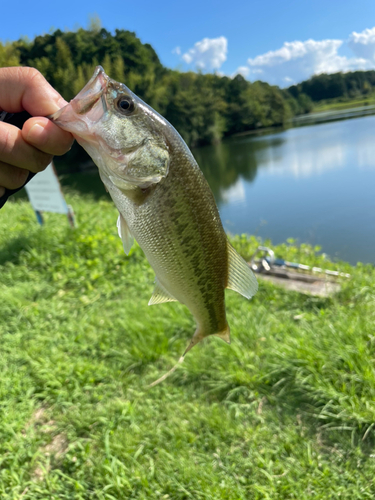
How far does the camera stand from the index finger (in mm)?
1473

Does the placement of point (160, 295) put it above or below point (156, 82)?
below

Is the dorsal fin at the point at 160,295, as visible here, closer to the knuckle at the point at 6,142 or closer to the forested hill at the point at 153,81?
the knuckle at the point at 6,142

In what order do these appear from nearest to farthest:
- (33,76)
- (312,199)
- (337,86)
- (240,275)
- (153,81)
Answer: (33,76) → (240,275) → (312,199) → (153,81) → (337,86)

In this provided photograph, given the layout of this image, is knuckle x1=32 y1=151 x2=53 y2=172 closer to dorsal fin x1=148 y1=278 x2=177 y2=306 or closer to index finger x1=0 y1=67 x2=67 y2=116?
index finger x1=0 y1=67 x2=67 y2=116

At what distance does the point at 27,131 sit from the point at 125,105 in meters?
0.42

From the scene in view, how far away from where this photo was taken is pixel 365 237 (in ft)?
27.9

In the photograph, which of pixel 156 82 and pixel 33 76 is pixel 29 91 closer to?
pixel 33 76

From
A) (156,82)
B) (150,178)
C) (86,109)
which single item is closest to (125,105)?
(86,109)

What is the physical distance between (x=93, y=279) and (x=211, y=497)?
353 centimetres

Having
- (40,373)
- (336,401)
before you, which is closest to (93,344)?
(40,373)

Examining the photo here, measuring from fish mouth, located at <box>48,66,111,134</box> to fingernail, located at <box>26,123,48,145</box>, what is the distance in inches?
3.9

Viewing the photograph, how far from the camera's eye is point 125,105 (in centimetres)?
135

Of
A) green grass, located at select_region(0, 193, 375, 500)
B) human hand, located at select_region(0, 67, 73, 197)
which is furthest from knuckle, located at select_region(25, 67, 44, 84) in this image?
green grass, located at select_region(0, 193, 375, 500)

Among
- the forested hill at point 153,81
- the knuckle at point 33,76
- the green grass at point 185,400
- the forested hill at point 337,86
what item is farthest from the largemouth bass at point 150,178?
the forested hill at point 337,86
